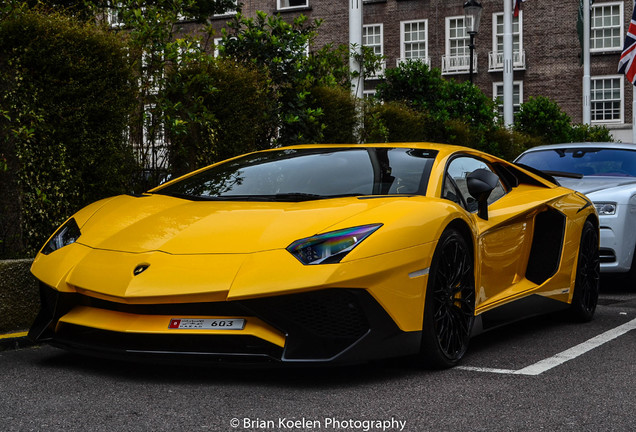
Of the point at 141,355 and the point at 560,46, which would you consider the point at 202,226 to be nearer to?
the point at 141,355

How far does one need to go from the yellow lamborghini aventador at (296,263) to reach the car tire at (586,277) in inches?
40.0

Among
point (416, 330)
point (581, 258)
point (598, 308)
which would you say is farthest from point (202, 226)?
point (598, 308)

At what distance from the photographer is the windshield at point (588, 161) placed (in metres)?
9.77

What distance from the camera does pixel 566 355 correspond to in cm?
528

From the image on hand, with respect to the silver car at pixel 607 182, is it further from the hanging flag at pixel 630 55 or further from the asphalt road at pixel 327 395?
the hanging flag at pixel 630 55

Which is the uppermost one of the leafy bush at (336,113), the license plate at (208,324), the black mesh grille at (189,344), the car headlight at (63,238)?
the leafy bush at (336,113)

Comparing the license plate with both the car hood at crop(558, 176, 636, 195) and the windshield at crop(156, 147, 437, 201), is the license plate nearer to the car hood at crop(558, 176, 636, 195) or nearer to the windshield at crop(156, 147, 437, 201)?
the windshield at crop(156, 147, 437, 201)

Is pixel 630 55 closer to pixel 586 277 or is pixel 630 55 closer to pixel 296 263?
pixel 586 277

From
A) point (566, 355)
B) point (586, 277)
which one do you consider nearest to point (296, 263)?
point (566, 355)

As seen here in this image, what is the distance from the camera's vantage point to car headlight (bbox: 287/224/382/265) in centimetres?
418

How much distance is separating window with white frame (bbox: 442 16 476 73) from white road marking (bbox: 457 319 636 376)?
117ft

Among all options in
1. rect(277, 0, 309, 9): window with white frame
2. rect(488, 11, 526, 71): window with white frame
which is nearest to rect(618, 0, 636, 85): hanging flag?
rect(488, 11, 526, 71): window with white frame

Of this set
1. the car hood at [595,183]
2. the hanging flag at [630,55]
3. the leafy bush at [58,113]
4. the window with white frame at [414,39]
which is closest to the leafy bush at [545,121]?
the hanging flag at [630,55]

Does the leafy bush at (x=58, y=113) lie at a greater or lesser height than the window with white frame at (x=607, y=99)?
lesser
